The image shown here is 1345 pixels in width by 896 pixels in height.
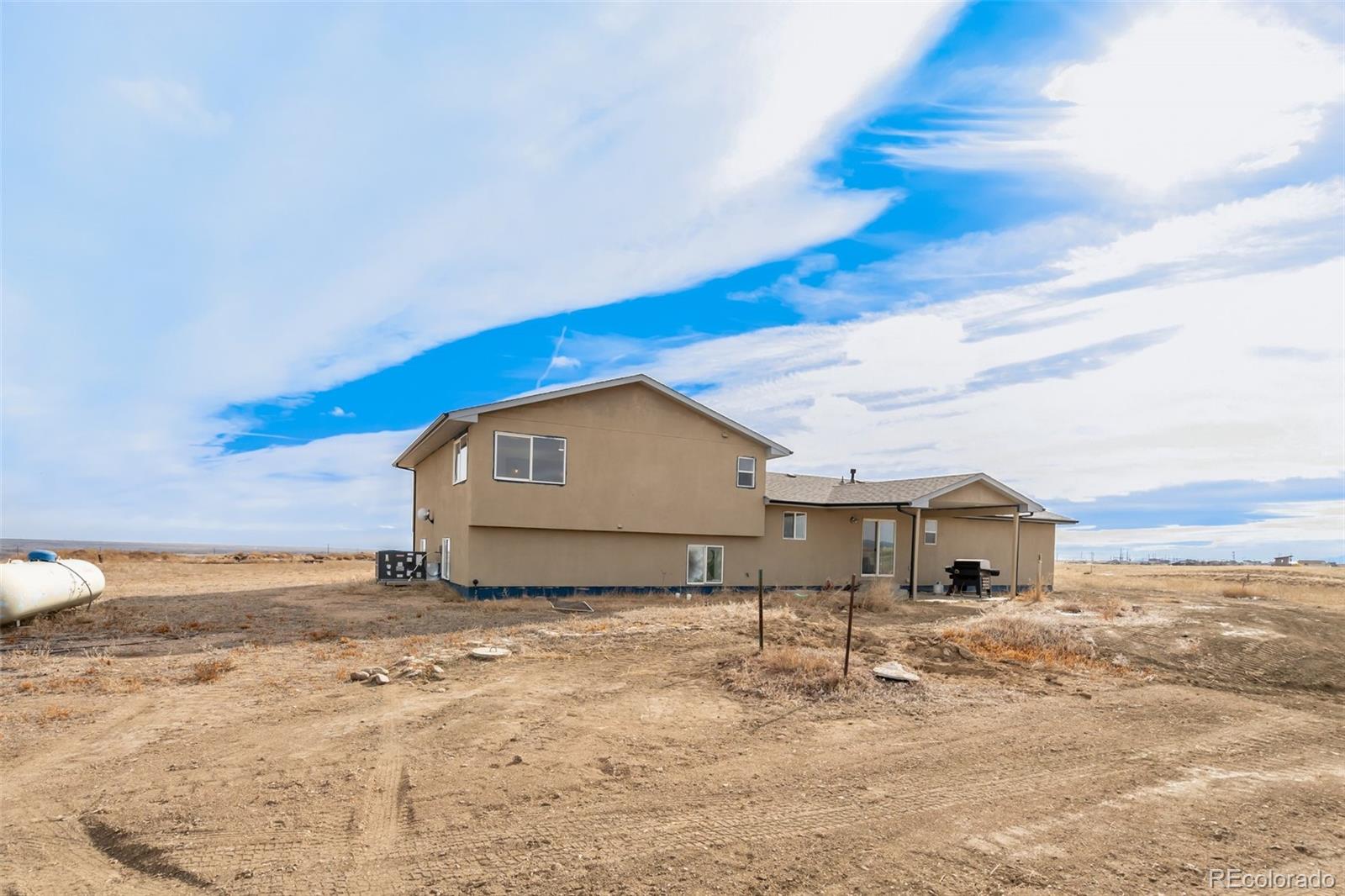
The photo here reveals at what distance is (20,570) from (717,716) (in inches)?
544

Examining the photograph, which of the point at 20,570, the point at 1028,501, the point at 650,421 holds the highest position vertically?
the point at 650,421

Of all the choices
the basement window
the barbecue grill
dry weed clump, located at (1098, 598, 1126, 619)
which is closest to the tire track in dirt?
dry weed clump, located at (1098, 598, 1126, 619)

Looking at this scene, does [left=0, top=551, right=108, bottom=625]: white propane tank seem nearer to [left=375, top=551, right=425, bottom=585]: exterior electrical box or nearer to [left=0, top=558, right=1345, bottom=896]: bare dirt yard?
[left=0, top=558, right=1345, bottom=896]: bare dirt yard

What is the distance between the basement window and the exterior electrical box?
458 inches

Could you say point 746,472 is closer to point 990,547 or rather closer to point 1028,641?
point 1028,641

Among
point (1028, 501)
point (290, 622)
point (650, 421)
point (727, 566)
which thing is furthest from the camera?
point (1028, 501)

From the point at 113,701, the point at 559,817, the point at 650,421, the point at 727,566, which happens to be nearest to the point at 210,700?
the point at 113,701

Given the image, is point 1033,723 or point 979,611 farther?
point 979,611

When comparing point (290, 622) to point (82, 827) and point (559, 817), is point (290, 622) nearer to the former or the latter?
point (82, 827)

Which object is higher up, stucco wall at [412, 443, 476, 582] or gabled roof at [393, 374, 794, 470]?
gabled roof at [393, 374, 794, 470]

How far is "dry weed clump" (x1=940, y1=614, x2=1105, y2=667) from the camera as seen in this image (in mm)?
12688

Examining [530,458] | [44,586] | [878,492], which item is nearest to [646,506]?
[530,458]

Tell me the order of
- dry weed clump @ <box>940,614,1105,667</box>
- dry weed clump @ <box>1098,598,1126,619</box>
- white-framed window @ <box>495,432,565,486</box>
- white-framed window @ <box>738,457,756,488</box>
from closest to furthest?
dry weed clump @ <box>940,614,1105,667</box>
dry weed clump @ <box>1098,598,1126,619</box>
white-framed window @ <box>495,432,565,486</box>
white-framed window @ <box>738,457,756,488</box>

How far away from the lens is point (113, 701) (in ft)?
28.2
